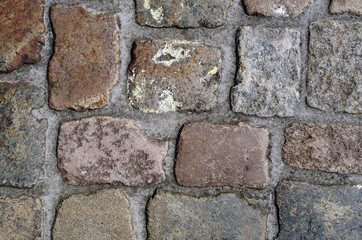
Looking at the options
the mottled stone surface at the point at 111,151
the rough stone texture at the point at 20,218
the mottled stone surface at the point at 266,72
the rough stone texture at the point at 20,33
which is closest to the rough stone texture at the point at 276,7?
the mottled stone surface at the point at 266,72

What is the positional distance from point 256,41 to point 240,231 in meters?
0.54

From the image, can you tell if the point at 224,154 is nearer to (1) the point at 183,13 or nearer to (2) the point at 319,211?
(2) the point at 319,211

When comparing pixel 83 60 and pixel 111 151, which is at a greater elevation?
pixel 83 60

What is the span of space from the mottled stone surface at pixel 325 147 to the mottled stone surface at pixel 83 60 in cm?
54

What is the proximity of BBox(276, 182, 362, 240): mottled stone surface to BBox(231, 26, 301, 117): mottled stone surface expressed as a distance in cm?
23

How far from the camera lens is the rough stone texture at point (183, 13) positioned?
869 millimetres

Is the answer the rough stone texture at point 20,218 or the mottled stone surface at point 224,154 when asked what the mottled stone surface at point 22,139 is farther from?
the mottled stone surface at point 224,154

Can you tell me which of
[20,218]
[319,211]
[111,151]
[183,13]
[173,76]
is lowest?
[20,218]

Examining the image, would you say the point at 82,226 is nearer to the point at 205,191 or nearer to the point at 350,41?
the point at 205,191

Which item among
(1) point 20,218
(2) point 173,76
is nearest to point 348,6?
(2) point 173,76

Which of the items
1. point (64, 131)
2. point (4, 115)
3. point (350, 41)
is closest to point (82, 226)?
point (64, 131)

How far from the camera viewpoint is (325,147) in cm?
87

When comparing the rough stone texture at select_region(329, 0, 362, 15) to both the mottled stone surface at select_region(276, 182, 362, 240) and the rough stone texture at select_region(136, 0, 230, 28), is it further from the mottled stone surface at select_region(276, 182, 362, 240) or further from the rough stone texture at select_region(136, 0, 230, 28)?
the mottled stone surface at select_region(276, 182, 362, 240)

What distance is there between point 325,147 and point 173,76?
0.47 meters
